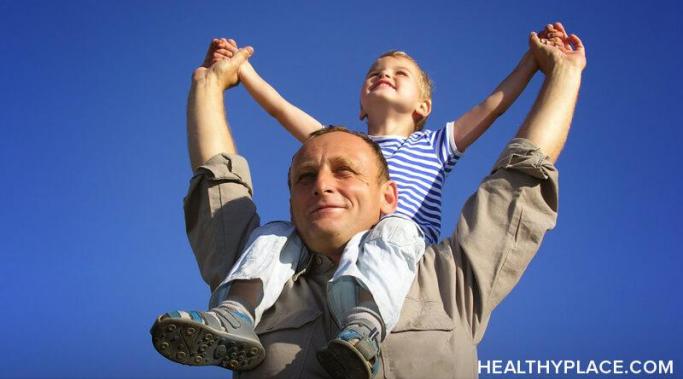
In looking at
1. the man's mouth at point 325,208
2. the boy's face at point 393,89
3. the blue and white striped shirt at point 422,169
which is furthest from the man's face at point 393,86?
the man's mouth at point 325,208

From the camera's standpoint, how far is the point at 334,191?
3.74 metres

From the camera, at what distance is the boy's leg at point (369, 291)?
3018 mm

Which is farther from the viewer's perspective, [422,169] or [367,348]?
[422,169]

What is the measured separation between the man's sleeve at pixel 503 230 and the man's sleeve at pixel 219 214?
126 cm

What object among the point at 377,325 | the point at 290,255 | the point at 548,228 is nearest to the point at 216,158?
the point at 290,255

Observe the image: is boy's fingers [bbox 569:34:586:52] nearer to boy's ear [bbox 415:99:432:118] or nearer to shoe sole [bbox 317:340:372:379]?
boy's ear [bbox 415:99:432:118]

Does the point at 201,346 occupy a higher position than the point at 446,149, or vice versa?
the point at 446,149

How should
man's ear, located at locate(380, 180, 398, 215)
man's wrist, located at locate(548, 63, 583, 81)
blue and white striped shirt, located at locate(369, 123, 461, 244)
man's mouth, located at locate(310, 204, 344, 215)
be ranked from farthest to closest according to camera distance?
blue and white striped shirt, located at locate(369, 123, 461, 244)
man's wrist, located at locate(548, 63, 583, 81)
man's ear, located at locate(380, 180, 398, 215)
man's mouth, located at locate(310, 204, 344, 215)

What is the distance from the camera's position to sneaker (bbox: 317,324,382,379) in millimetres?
2969

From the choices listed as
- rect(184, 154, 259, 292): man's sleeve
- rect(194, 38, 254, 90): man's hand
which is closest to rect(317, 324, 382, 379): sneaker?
rect(184, 154, 259, 292): man's sleeve

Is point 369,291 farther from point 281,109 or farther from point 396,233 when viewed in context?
point 281,109

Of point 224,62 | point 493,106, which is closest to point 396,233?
point 493,106

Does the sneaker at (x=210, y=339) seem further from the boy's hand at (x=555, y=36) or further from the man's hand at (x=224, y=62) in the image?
the boy's hand at (x=555, y=36)

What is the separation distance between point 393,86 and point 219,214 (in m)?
2.25
